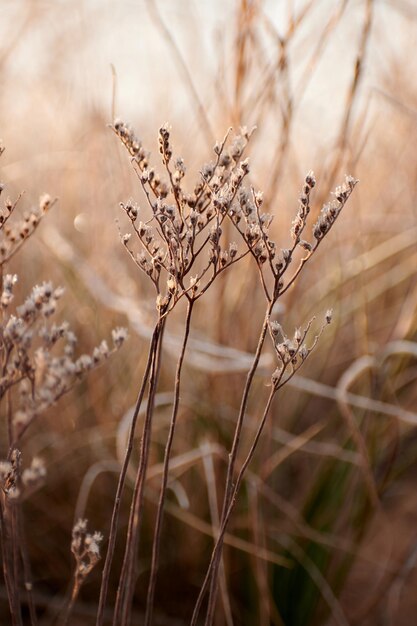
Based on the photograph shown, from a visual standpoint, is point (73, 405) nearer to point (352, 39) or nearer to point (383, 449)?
point (383, 449)

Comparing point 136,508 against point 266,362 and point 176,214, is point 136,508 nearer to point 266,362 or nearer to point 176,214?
point 176,214

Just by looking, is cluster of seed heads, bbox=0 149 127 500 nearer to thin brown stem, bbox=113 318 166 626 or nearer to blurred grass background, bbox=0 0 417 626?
thin brown stem, bbox=113 318 166 626

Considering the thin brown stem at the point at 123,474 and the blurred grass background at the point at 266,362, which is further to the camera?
the blurred grass background at the point at 266,362

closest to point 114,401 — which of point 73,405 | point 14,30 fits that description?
point 73,405

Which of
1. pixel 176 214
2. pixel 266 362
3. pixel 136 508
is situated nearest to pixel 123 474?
pixel 136 508

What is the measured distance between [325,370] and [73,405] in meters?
0.48

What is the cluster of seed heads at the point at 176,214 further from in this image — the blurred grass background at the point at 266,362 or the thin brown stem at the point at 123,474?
the blurred grass background at the point at 266,362

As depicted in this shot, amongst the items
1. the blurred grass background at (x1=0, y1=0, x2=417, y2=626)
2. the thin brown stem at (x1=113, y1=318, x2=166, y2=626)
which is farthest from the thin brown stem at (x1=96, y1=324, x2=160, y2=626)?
the blurred grass background at (x1=0, y1=0, x2=417, y2=626)

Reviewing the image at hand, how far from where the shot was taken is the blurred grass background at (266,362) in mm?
1123

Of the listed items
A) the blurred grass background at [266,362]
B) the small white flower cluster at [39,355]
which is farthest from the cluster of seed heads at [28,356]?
the blurred grass background at [266,362]

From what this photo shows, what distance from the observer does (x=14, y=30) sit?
1652 millimetres

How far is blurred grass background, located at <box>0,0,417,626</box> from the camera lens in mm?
1123

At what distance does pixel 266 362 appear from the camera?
112 centimetres

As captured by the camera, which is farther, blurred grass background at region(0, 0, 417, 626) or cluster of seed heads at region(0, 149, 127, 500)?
blurred grass background at region(0, 0, 417, 626)
